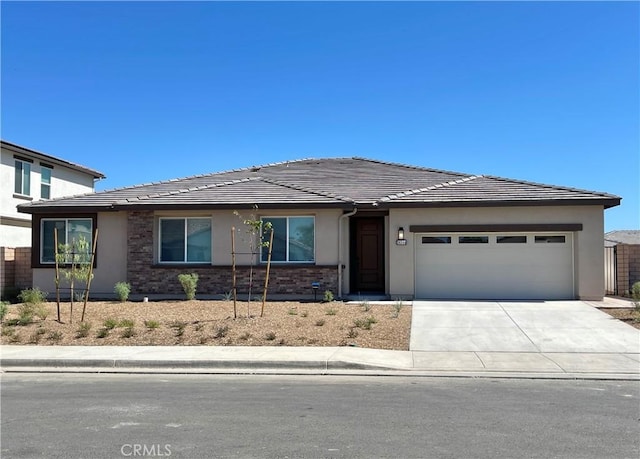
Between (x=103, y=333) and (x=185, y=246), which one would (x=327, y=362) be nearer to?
(x=103, y=333)

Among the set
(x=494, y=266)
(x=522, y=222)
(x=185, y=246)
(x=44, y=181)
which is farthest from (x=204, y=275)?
(x=44, y=181)

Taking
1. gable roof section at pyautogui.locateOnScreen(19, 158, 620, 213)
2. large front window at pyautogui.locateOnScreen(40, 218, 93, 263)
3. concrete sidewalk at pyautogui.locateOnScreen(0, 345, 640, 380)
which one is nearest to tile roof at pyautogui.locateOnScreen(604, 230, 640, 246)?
gable roof section at pyautogui.locateOnScreen(19, 158, 620, 213)

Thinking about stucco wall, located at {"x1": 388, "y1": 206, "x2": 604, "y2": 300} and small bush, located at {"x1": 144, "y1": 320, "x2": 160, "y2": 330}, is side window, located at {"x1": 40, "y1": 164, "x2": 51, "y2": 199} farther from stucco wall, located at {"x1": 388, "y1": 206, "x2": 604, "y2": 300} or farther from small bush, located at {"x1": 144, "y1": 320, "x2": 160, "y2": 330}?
stucco wall, located at {"x1": 388, "y1": 206, "x2": 604, "y2": 300}

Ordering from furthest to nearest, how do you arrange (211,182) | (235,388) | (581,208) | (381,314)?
1. (211,182)
2. (581,208)
3. (381,314)
4. (235,388)

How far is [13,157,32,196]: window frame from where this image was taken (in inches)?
979

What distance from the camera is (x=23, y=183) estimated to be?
83.1ft

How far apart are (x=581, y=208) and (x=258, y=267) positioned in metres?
9.96

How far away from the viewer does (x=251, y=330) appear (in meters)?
12.6

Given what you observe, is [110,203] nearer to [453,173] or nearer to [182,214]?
[182,214]

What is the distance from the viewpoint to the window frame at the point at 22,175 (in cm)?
2486

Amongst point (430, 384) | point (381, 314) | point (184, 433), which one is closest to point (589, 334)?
point (381, 314)

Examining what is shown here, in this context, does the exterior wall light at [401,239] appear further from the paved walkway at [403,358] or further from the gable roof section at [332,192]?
the paved walkway at [403,358]

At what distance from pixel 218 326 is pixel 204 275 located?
5.53 meters

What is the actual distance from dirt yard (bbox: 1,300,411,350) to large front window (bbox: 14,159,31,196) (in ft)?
36.4
